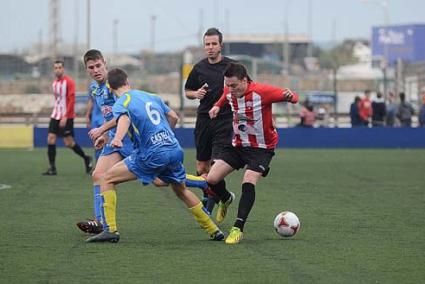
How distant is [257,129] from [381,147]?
20.5 metres

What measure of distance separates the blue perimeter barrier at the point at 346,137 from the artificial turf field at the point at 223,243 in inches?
473

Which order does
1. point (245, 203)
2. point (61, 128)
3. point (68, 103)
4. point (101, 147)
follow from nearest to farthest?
point (101, 147) → point (245, 203) → point (68, 103) → point (61, 128)

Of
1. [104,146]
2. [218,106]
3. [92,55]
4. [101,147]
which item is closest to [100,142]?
[101,147]

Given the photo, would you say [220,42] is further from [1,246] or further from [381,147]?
[381,147]

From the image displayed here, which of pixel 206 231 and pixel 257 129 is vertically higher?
pixel 257 129

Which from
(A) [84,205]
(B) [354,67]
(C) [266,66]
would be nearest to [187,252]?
(A) [84,205]

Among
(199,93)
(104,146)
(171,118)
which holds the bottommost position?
(104,146)

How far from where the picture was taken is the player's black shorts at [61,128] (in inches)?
724

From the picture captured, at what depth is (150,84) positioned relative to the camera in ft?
135

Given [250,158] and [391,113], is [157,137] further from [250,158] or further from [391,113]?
[391,113]

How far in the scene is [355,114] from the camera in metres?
32.4

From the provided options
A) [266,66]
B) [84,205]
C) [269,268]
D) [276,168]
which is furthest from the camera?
[266,66]

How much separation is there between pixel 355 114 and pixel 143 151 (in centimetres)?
2353

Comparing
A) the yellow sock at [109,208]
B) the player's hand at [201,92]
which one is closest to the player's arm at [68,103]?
the player's hand at [201,92]
